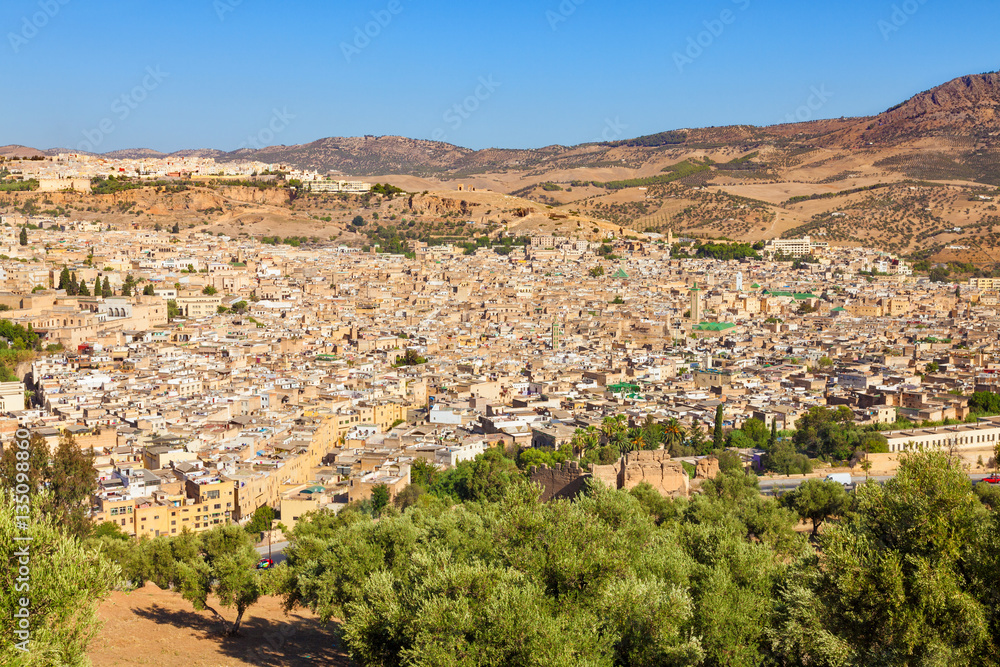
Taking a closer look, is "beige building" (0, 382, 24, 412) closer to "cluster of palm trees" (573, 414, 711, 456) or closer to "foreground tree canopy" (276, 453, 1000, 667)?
"cluster of palm trees" (573, 414, 711, 456)

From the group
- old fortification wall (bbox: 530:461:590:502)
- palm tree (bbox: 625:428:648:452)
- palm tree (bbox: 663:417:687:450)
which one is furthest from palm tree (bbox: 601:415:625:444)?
old fortification wall (bbox: 530:461:590:502)

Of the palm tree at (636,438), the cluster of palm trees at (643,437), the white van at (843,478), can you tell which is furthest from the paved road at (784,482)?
the palm tree at (636,438)

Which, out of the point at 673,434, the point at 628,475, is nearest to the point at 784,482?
the point at 673,434

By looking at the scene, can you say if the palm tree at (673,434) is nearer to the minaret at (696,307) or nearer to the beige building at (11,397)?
the beige building at (11,397)

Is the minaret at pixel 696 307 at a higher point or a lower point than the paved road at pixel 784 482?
higher

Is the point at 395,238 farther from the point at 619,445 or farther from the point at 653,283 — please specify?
the point at 619,445
